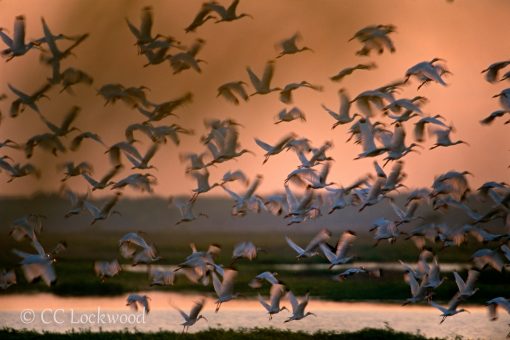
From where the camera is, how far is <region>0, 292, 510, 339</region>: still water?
9164mm

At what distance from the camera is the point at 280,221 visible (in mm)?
11555

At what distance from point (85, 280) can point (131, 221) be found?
0.90m

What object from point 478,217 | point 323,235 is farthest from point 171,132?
point 478,217

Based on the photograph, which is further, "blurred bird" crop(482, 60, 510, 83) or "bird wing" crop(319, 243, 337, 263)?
"blurred bird" crop(482, 60, 510, 83)

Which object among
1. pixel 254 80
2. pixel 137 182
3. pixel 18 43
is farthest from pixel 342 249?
pixel 18 43

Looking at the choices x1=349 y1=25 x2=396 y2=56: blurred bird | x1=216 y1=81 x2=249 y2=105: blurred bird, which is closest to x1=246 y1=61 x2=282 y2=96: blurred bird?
x1=216 y1=81 x2=249 y2=105: blurred bird

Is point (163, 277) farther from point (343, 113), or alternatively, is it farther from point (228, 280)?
point (343, 113)

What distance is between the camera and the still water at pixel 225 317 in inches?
361

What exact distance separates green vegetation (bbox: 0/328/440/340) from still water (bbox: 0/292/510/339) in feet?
0.75

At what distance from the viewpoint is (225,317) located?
9602 millimetres

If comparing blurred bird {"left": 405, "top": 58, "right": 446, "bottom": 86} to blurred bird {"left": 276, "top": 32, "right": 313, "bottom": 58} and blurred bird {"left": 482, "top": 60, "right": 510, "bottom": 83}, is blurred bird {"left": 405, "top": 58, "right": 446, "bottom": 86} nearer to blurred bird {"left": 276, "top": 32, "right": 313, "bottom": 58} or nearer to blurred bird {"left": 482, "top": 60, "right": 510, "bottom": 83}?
blurred bird {"left": 482, "top": 60, "right": 510, "bottom": 83}

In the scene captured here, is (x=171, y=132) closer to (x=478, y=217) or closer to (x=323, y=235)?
(x=323, y=235)

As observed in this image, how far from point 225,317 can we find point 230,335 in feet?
3.03

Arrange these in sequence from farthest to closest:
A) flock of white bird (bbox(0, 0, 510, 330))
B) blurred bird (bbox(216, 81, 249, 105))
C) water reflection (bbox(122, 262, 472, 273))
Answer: water reflection (bbox(122, 262, 472, 273))
blurred bird (bbox(216, 81, 249, 105))
flock of white bird (bbox(0, 0, 510, 330))
